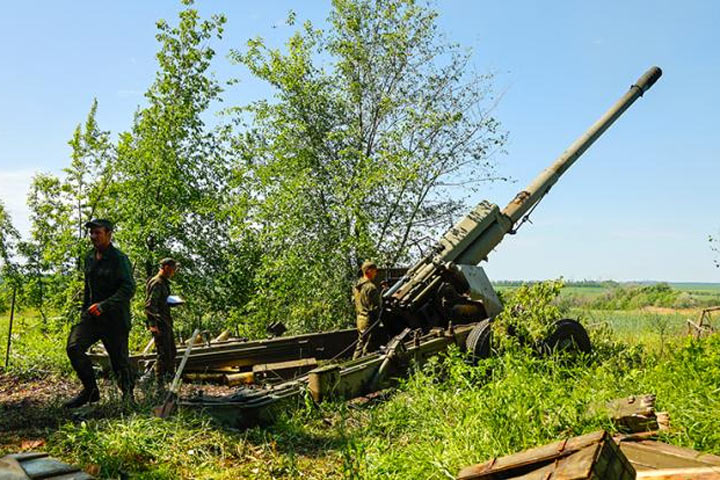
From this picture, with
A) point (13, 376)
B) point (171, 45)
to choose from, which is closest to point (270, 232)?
point (171, 45)

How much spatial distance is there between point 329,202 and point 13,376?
721 cm

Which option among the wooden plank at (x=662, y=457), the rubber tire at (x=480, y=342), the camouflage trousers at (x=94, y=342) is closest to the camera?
the wooden plank at (x=662, y=457)

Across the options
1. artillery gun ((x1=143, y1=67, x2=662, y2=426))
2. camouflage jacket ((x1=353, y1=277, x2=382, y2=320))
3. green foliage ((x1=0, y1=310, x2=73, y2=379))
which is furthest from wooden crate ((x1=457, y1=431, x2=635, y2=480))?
green foliage ((x1=0, y1=310, x2=73, y2=379))

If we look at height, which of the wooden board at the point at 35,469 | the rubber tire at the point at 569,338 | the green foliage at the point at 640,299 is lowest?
the green foliage at the point at 640,299

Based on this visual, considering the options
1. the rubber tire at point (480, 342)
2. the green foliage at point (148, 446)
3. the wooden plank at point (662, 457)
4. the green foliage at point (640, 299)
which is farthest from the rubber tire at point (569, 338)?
the green foliage at point (640, 299)

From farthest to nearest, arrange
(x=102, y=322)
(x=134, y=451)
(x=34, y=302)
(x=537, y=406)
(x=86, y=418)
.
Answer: (x=34, y=302) → (x=102, y=322) → (x=86, y=418) → (x=134, y=451) → (x=537, y=406)

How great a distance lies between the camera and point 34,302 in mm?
12008

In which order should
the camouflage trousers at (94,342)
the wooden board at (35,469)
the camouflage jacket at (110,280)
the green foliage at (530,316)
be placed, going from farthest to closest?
the green foliage at (530,316)
the camouflage jacket at (110,280)
the camouflage trousers at (94,342)
the wooden board at (35,469)

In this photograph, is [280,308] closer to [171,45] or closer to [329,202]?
[329,202]

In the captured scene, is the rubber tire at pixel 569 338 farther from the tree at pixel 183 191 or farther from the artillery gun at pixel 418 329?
the tree at pixel 183 191

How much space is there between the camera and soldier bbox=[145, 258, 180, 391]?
7547mm

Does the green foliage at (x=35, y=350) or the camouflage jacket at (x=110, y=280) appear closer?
the camouflage jacket at (x=110, y=280)

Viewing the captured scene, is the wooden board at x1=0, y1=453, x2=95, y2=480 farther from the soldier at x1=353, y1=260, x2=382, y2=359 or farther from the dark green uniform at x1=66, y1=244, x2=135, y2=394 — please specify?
the soldier at x1=353, y1=260, x2=382, y2=359

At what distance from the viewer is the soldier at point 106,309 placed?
673 centimetres
